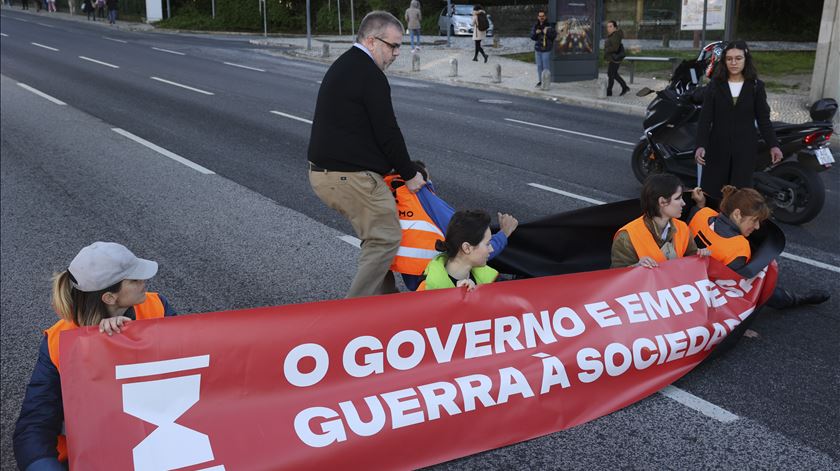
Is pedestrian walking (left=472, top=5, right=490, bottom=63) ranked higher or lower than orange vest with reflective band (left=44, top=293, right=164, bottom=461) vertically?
higher

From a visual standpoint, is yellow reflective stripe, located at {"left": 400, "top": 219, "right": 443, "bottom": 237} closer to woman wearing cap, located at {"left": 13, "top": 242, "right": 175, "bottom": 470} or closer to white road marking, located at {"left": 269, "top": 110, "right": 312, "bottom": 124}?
woman wearing cap, located at {"left": 13, "top": 242, "right": 175, "bottom": 470}

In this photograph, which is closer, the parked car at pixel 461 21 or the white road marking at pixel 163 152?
the white road marking at pixel 163 152

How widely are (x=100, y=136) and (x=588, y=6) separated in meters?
14.4

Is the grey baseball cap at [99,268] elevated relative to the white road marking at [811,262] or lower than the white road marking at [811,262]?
elevated

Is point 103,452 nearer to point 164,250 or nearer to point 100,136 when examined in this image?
point 164,250

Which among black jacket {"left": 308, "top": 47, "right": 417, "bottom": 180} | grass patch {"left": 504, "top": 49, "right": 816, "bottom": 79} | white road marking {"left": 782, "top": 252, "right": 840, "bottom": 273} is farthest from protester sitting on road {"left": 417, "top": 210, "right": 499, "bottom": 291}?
grass patch {"left": 504, "top": 49, "right": 816, "bottom": 79}

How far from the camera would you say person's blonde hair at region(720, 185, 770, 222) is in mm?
5605

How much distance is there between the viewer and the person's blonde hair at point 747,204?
561 centimetres

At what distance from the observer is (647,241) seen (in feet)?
18.1

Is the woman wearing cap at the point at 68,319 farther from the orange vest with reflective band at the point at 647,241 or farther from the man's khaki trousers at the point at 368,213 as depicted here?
the orange vest with reflective band at the point at 647,241

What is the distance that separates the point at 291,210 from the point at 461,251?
4845mm

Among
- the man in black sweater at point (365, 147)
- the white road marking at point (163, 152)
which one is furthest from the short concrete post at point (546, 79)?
the man in black sweater at point (365, 147)

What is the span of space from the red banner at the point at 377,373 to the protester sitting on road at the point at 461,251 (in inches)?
15.3

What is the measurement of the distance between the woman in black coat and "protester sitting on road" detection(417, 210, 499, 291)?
3368 millimetres
